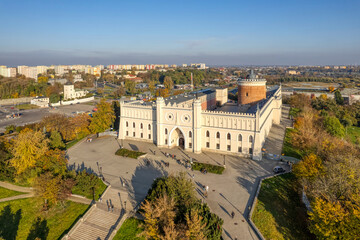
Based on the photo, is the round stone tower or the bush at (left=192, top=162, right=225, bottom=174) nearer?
the bush at (left=192, top=162, right=225, bottom=174)

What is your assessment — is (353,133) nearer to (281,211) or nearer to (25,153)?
(281,211)

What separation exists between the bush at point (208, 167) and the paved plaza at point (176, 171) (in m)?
0.69

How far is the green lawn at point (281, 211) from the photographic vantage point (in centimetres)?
2211

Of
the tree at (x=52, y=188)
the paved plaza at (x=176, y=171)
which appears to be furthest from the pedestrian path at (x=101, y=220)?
the tree at (x=52, y=188)

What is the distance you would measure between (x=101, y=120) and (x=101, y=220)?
27249mm

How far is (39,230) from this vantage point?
2453 cm

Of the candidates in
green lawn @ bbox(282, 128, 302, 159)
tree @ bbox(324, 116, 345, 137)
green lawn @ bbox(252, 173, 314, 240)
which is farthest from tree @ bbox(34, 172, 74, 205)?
tree @ bbox(324, 116, 345, 137)

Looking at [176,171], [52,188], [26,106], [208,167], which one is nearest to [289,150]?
[208,167]

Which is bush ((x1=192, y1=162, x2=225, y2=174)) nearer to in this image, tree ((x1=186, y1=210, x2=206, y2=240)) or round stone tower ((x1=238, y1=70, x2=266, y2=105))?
tree ((x1=186, y1=210, x2=206, y2=240))

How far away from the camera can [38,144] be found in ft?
104

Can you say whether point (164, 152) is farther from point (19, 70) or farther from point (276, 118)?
point (19, 70)

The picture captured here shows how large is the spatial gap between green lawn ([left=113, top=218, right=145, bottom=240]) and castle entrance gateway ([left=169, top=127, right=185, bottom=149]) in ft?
59.0

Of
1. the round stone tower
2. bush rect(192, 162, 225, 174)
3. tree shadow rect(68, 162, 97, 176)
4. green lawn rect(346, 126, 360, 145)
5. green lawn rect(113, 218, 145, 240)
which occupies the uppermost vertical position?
the round stone tower

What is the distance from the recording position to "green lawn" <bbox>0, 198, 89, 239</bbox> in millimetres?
24125
